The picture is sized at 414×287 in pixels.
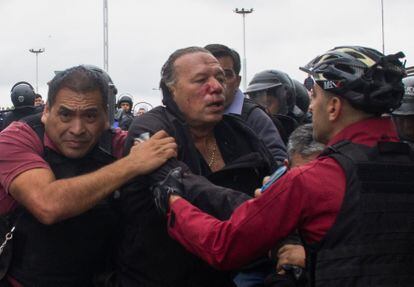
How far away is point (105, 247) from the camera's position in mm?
3393

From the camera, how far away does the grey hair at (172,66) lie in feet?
11.0

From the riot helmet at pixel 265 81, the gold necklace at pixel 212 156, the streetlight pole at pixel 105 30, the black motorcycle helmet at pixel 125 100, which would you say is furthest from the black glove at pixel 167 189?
the streetlight pole at pixel 105 30

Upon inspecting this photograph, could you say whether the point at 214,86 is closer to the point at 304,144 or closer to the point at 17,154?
the point at 304,144

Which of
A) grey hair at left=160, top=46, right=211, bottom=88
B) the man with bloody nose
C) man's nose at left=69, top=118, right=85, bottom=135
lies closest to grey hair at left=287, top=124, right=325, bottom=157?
the man with bloody nose

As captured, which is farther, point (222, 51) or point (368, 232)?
point (222, 51)

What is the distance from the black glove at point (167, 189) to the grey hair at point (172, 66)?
0.68 m

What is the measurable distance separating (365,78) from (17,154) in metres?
1.80

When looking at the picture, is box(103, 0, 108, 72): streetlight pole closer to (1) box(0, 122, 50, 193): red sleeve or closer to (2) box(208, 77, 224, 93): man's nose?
(1) box(0, 122, 50, 193): red sleeve

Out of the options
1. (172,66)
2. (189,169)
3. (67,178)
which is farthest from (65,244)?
→ (172,66)

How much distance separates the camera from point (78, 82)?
11.1ft

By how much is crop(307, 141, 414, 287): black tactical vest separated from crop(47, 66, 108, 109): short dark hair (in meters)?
1.54

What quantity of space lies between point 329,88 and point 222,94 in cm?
84

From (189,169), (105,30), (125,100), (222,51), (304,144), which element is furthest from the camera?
(105,30)

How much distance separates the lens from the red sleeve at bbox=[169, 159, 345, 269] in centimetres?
238
